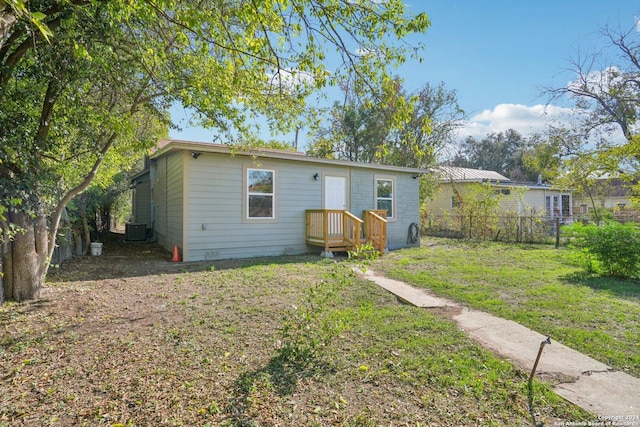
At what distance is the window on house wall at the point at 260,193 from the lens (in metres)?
8.43

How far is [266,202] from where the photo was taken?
8695 mm

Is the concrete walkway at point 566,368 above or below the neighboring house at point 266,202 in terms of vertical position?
below

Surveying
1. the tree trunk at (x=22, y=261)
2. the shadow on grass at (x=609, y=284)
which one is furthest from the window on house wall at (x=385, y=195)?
the tree trunk at (x=22, y=261)

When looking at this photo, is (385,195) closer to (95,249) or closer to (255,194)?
(255,194)

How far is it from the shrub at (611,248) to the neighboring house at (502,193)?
31.2 ft

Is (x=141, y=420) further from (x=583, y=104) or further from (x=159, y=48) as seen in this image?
(x=583, y=104)

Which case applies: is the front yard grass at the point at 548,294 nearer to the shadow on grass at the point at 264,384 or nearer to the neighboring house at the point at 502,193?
the shadow on grass at the point at 264,384

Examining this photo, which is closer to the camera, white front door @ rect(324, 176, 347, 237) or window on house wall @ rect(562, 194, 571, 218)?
white front door @ rect(324, 176, 347, 237)

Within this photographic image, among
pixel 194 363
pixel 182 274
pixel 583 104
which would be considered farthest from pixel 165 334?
pixel 583 104

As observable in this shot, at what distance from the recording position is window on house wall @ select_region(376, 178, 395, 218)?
35.4 ft

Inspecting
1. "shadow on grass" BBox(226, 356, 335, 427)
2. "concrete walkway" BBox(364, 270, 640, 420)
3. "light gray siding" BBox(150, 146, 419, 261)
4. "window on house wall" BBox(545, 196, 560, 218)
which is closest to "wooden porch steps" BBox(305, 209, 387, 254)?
"light gray siding" BBox(150, 146, 419, 261)

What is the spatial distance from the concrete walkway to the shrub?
12.2 feet

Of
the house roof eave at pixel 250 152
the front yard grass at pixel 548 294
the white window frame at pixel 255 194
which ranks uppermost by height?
the house roof eave at pixel 250 152

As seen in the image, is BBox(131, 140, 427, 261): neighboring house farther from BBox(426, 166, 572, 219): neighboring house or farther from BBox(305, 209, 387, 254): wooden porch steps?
BBox(426, 166, 572, 219): neighboring house
